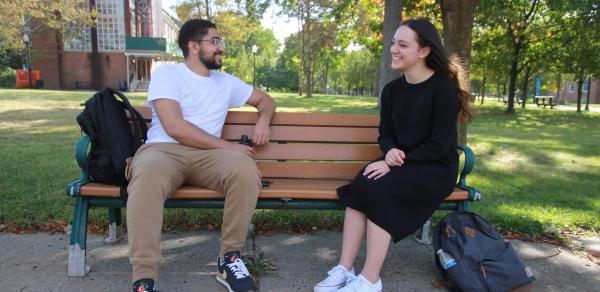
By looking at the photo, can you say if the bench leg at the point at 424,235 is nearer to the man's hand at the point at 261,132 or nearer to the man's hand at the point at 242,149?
the man's hand at the point at 261,132

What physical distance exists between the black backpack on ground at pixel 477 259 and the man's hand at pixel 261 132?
1.43 m

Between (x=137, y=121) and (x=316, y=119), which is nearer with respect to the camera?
(x=137, y=121)

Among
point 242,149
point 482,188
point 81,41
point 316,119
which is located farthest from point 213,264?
point 81,41

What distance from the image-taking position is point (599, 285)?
3135mm

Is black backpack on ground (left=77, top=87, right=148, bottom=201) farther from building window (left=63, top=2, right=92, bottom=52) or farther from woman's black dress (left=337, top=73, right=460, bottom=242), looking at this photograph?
building window (left=63, top=2, right=92, bottom=52)

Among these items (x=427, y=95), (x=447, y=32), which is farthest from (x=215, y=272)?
(x=447, y=32)

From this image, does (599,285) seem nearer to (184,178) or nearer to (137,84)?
(184,178)

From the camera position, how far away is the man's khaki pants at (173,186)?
104 inches

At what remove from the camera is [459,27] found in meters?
6.15

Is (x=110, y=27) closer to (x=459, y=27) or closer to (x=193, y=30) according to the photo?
(x=459, y=27)

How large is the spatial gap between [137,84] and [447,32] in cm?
3662

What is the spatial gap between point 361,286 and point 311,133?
140cm

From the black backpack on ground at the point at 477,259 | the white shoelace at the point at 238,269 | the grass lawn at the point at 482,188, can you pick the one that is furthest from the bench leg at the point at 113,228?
the black backpack on ground at the point at 477,259

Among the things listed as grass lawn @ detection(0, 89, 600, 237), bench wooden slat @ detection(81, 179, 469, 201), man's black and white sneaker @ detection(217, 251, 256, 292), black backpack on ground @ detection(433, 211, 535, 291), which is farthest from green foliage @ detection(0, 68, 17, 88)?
black backpack on ground @ detection(433, 211, 535, 291)
